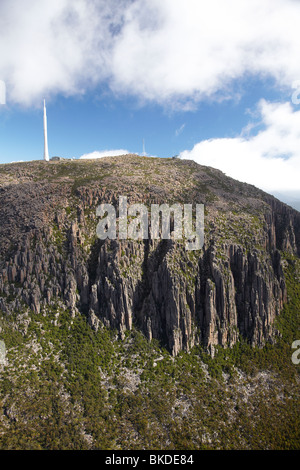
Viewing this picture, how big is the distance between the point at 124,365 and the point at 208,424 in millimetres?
30667

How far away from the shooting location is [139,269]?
98.1 m

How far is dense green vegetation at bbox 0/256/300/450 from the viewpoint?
63.4m

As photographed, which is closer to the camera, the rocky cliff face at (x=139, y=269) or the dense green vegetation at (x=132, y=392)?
the dense green vegetation at (x=132, y=392)

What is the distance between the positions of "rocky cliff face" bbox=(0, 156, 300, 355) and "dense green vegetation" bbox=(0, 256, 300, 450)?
5830 millimetres

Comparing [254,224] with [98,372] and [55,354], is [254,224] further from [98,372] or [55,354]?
[55,354]

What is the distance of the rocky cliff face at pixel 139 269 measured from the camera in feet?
296

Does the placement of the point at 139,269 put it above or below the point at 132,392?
above

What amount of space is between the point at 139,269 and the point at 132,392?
42.7 meters

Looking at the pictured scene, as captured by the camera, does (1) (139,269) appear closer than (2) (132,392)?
No

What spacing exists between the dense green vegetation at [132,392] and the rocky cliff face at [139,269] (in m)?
5.83

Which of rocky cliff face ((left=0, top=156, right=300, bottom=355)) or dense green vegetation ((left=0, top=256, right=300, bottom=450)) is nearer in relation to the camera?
dense green vegetation ((left=0, top=256, right=300, bottom=450))

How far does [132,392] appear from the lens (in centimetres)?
7469

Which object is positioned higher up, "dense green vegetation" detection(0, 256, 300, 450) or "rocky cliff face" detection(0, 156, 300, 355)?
"rocky cliff face" detection(0, 156, 300, 355)
